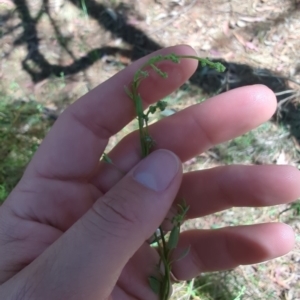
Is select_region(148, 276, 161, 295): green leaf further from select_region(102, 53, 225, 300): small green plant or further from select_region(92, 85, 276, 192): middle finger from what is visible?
select_region(92, 85, 276, 192): middle finger

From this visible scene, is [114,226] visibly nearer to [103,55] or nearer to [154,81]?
[154,81]

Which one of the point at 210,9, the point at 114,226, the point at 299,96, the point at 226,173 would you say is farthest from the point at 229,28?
the point at 114,226

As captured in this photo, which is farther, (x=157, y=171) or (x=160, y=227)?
(x=160, y=227)

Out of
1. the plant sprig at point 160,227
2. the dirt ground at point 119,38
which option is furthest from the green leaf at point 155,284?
the dirt ground at point 119,38

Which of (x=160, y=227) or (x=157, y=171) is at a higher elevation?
(x=157, y=171)

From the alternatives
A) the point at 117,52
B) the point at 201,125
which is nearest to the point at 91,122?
the point at 201,125

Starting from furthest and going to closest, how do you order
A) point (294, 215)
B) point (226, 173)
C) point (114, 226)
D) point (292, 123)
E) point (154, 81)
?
point (292, 123) < point (294, 215) < point (226, 173) < point (154, 81) < point (114, 226)

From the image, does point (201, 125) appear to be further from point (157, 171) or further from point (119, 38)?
point (119, 38)

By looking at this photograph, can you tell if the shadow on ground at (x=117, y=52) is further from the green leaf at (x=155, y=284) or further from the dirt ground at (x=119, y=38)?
the green leaf at (x=155, y=284)
